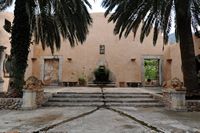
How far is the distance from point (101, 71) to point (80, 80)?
1.83m

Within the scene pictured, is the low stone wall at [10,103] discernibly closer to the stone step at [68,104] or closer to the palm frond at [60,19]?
the stone step at [68,104]

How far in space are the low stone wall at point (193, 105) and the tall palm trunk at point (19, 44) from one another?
6.49m

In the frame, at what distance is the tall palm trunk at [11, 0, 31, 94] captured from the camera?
1058cm

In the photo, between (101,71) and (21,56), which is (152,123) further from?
(101,71)

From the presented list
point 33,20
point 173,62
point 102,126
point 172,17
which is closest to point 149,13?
point 172,17

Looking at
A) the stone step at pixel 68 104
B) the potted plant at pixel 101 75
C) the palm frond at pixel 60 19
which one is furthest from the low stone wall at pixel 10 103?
the potted plant at pixel 101 75

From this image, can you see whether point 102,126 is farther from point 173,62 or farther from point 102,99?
point 173,62

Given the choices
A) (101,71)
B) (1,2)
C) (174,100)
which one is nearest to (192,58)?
(174,100)

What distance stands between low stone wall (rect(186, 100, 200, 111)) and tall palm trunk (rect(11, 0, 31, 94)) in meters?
6.49

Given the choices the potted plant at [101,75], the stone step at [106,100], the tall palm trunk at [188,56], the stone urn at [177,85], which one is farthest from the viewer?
the potted plant at [101,75]

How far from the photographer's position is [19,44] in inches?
418

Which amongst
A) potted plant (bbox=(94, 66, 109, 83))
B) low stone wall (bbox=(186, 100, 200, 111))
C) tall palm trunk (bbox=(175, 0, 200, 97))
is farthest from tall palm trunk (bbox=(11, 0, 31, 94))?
potted plant (bbox=(94, 66, 109, 83))

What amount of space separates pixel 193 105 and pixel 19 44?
7.09 m

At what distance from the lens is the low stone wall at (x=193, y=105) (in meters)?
9.77
